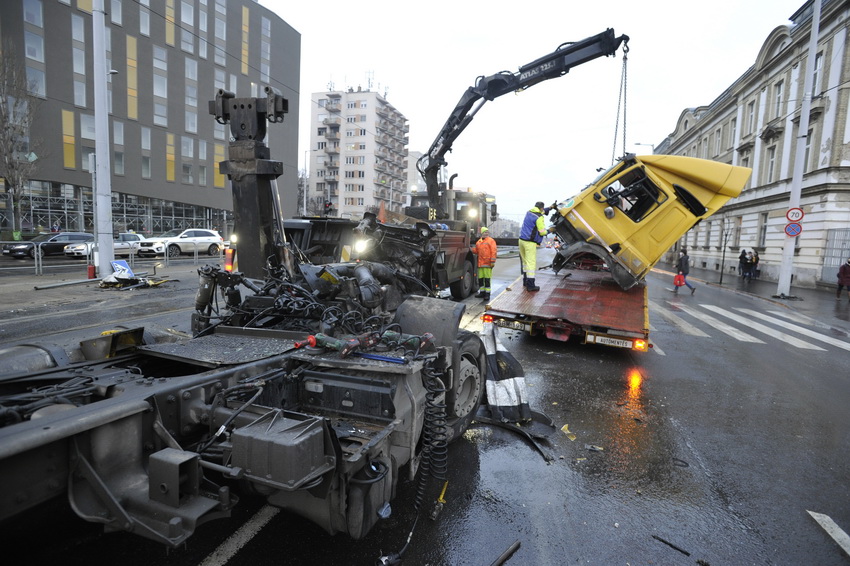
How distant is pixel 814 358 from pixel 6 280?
19440 millimetres

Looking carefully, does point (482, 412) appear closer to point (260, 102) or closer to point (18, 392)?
point (18, 392)

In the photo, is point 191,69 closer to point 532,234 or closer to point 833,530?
point 532,234

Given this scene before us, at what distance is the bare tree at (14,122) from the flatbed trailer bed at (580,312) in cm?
2873

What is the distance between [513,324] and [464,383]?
338 centimetres

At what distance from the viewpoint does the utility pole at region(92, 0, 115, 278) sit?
12945mm

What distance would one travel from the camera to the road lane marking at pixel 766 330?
8668 mm

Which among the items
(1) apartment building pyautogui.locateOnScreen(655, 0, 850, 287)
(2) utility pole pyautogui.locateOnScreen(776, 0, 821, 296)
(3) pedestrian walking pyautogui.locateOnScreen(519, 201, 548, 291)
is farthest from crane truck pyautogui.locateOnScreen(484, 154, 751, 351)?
(1) apartment building pyautogui.locateOnScreen(655, 0, 850, 287)

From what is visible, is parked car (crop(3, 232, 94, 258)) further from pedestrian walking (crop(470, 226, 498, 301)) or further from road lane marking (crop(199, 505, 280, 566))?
road lane marking (crop(199, 505, 280, 566))

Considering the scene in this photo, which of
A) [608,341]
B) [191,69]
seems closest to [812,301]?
[608,341]

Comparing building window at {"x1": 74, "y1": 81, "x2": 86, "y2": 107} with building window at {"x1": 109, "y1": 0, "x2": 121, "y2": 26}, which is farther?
building window at {"x1": 109, "y1": 0, "x2": 121, "y2": 26}

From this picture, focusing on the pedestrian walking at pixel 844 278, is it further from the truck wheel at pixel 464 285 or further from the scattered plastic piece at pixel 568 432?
the scattered plastic piece at pixel 568 432

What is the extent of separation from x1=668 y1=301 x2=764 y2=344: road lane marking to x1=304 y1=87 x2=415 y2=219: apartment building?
70.6m

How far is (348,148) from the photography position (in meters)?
81.7

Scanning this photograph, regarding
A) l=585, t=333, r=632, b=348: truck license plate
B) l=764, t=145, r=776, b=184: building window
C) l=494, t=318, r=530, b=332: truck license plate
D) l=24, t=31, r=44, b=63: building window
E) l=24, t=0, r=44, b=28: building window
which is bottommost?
l=585, t=333, r=632, b=348: truck license plate
